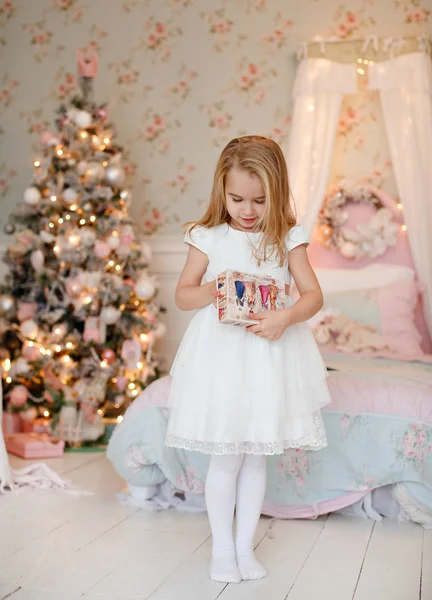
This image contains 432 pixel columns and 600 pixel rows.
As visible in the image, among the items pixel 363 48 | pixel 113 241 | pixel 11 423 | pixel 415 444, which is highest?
pixel 363 48

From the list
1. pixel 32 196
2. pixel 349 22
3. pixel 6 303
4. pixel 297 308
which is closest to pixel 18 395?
pixel 6 303

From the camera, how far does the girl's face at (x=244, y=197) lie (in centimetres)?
215

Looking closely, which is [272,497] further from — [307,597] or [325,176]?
[325,176]

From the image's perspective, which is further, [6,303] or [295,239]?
[6,303]

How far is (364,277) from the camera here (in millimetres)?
4207

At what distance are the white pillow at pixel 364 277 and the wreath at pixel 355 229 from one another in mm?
89

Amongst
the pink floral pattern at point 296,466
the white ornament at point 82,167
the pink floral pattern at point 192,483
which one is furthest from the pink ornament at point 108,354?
the pink floral pattern at point 296,466

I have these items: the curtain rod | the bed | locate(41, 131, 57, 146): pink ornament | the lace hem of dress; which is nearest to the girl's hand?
the lace hem of dress

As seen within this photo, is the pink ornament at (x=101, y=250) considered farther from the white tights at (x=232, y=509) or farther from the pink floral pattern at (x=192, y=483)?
the white tights at (x=232, y=509)

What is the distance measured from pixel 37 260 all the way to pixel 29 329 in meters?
0.34

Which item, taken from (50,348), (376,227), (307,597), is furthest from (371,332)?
(307,597)

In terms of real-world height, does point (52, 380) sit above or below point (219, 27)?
below

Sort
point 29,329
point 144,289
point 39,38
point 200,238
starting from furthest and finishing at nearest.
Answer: point 39,38
point 144,289
point 29,329
point 200,238

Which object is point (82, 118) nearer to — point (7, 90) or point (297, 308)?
point (7, 90)
